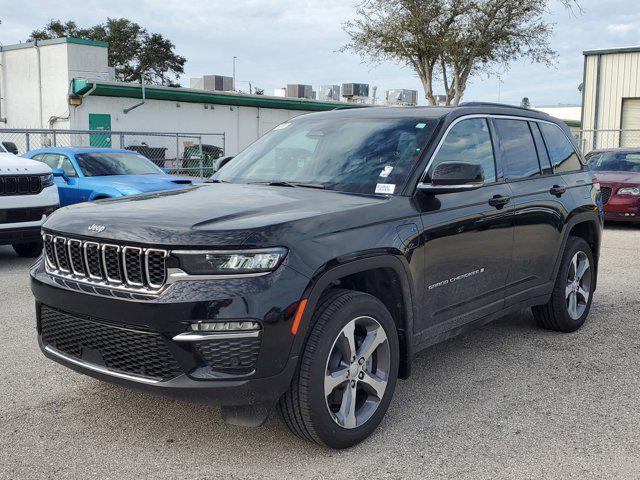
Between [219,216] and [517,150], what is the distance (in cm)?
274

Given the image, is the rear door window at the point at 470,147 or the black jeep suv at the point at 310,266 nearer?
the black jeep suv at the point at 310,266

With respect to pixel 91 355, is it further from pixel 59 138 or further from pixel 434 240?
pixel 59 138

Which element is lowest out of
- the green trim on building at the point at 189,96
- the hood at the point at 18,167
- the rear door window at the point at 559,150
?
the hood at the point at 18,167

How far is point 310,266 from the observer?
11.1ft

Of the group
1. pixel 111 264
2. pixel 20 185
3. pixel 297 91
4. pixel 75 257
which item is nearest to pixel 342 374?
pixel 111 264

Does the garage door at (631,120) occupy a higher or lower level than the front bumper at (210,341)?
higher

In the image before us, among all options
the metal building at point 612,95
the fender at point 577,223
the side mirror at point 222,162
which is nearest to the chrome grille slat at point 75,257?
the side mirror at point 222,162

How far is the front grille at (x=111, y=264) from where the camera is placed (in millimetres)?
3320

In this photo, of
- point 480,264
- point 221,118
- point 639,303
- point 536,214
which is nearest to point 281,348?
point 480,264

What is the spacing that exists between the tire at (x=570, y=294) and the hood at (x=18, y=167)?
6.66 metres

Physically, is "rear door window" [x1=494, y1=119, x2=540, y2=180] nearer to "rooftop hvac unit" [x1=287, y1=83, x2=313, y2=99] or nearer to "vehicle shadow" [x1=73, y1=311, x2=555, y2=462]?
"vehicle shadow" [x1=73, y1=311, x2=555, y2=462]

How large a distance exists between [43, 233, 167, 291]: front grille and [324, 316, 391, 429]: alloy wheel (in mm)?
947

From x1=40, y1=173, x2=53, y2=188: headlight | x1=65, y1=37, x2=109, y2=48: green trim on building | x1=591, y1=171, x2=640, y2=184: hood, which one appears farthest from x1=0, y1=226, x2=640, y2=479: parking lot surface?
x1=65, y1=37, x2=109, y2=48: green trim on building

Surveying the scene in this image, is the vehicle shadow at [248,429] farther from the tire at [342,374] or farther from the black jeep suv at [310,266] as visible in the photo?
the black jeep suv at [310,266]
